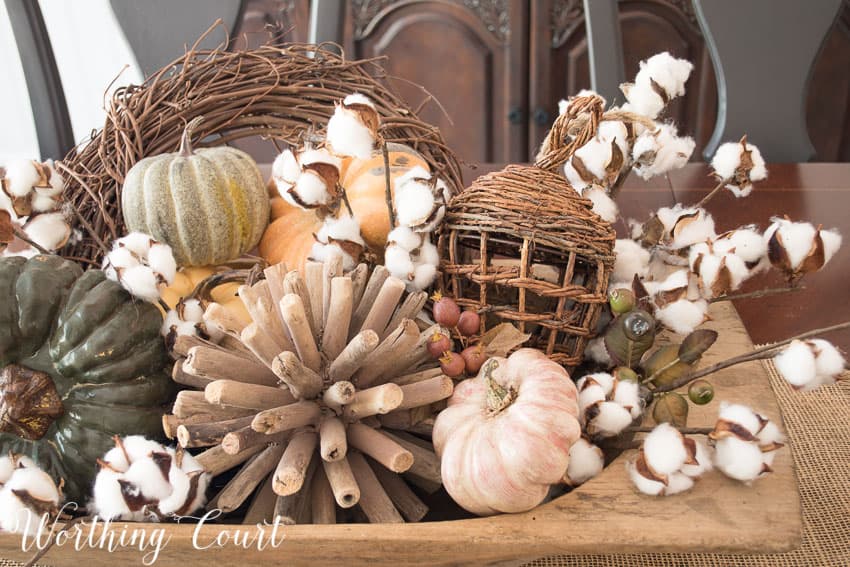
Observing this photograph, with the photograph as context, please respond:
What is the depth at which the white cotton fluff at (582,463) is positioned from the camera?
0.56 m

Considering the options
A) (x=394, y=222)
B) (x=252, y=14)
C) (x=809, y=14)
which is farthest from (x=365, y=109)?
(x=252, y=14)

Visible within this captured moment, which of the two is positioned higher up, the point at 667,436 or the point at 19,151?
the point at 667,436

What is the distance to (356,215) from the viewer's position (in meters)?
0.80

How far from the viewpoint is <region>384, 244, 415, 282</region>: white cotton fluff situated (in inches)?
25.5

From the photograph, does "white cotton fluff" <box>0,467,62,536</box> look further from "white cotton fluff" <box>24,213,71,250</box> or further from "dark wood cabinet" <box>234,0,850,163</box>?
"dark wood cabinet" <box>234,0,850,163</box>

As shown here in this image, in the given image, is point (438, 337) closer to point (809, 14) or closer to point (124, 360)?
point (124, 360)

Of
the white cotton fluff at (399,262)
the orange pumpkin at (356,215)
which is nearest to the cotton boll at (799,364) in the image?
the white cotton fluff at (399,262)

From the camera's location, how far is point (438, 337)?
61cm

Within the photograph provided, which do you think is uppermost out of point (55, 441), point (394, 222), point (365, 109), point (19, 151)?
point (365, 109)

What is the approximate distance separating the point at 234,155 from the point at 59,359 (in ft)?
0.97

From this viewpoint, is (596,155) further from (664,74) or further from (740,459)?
(740,459)

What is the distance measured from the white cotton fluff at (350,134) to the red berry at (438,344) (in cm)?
16

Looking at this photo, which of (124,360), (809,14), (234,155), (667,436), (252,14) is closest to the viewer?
(667,436)

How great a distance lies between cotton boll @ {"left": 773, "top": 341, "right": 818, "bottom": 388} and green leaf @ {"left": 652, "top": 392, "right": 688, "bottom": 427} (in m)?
0.08
